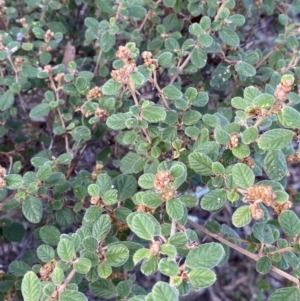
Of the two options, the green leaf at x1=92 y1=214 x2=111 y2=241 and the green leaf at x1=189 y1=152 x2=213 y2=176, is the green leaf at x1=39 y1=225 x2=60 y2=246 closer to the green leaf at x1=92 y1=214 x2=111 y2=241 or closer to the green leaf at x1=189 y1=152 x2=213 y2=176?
the green leaf at x1=92 y1=214 x2=111 y2=241

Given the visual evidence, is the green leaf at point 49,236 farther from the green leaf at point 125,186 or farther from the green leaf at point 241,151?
the green leaf at point 241,151

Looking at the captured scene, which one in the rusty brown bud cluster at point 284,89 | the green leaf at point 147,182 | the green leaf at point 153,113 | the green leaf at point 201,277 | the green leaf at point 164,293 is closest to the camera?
the green leaf at point 164,293

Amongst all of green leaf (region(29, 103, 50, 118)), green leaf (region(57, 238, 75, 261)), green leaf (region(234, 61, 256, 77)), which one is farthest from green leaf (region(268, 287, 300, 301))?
green leaf (region(29, 103, 50, 118))

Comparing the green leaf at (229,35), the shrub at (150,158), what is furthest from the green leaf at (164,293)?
the green leaf at (229,35)

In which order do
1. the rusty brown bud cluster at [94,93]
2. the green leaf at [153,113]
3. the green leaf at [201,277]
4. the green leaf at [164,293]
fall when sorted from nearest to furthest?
the green leaf at [164,293] < the green leaf at [201,277] < the green leaf at [153,113] < the rusty brown bud cluster at [94,93]

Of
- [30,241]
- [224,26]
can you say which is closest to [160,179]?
[224,26]

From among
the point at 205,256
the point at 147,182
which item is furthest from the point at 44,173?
the point at 205,256

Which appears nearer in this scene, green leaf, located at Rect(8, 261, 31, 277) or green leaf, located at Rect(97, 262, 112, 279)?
green leaf, located at Rect(97, 262, 112, 279)
